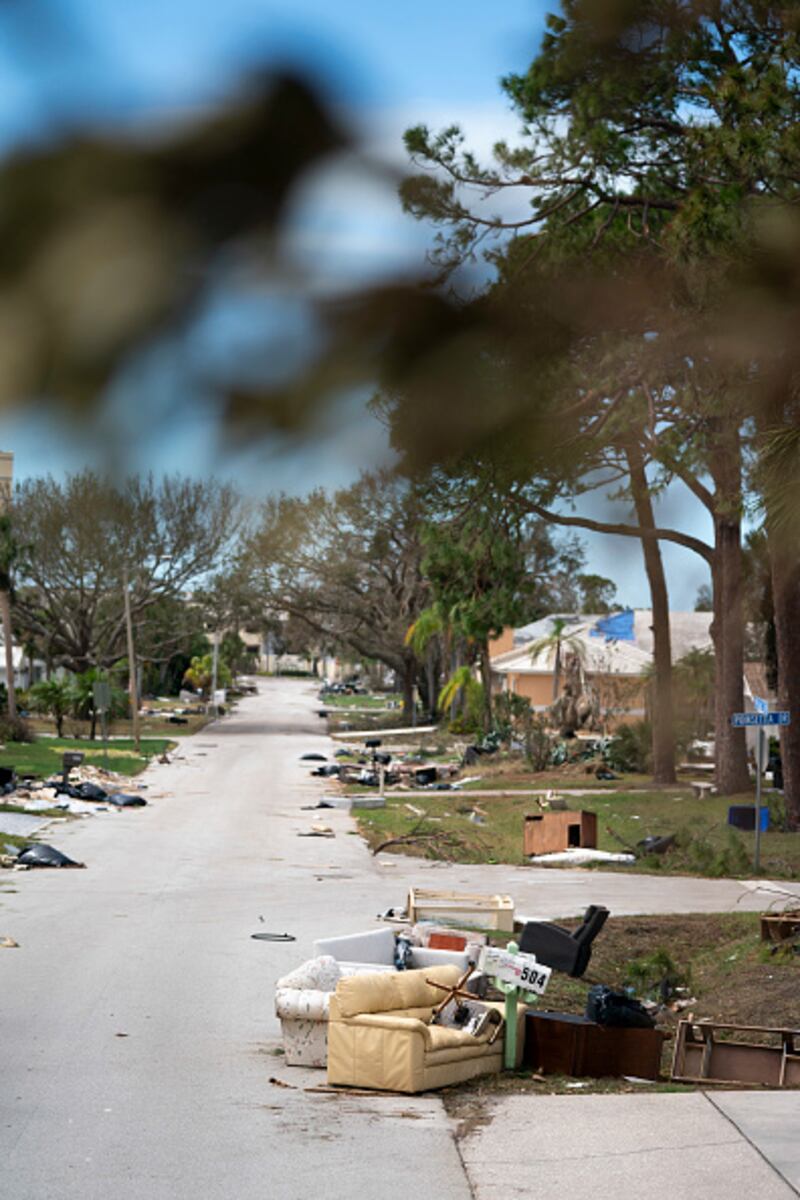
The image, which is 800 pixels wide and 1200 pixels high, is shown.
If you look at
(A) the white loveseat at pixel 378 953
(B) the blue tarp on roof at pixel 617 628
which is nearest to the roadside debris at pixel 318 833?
(A) the white loveseat at pixel 378 953

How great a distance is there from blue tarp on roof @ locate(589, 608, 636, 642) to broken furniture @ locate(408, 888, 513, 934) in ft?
131

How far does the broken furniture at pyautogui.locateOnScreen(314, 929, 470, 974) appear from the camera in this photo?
12.3 m

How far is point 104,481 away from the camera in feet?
5.46

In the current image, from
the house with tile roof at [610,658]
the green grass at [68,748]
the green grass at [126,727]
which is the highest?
the house with tile roof at [610,658]

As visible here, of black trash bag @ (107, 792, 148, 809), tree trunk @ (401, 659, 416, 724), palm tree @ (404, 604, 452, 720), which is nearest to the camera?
black trash bag @ (107, 792, 148, 809)

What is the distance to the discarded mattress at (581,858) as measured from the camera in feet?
79.8

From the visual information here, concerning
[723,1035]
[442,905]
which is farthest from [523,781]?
[723,1035]

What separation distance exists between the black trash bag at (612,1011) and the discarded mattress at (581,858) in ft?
44.5

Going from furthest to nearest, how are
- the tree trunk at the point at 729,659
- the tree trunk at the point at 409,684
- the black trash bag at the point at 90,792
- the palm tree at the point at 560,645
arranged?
the tree trunk at the point at 409,684 < the palm tree at the point at 560,645 < the black trash bag at the point at 90,792 < the tree trunk at the point at 729,659

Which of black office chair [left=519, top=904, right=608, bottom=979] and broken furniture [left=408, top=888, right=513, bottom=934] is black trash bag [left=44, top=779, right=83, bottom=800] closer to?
broken furniture [left=408, top=888, right=513, bottom=934]

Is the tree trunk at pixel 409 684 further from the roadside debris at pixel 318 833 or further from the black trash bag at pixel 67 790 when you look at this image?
the roadside debris at pixel 318 833

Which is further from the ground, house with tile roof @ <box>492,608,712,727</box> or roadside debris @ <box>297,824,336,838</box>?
house with tile roof @ <box>492,608,712,727</box>

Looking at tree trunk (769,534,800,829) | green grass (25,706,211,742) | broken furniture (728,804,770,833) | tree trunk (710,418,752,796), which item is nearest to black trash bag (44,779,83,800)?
tree trunk (710,418,752,796)

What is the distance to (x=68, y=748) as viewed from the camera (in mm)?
51500
